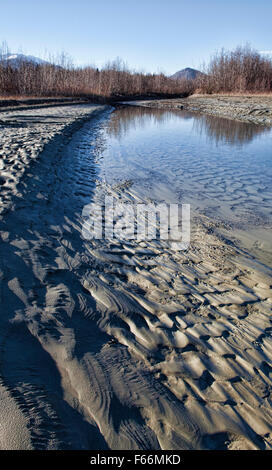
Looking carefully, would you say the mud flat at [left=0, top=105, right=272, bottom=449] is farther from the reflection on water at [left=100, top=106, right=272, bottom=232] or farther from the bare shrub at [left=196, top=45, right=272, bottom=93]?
the bare shrub at [left=196, top=45, right=272, bottom=93]

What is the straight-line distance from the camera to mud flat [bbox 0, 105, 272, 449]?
140cm

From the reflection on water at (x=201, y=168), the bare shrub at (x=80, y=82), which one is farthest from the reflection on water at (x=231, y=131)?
the bare shrub at (x=80, y=82)

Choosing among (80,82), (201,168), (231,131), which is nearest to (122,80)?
(80,82)

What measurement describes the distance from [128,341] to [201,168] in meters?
5.30

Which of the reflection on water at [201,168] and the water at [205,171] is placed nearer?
the water at [205,171]

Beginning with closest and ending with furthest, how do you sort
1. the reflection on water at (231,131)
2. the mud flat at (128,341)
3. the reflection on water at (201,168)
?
the mud flat at (128,341) < the reflection on water at (201,168) < the reflection on water at (231,131)

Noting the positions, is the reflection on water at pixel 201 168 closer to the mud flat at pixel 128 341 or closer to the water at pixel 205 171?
the water at pixel 205 171

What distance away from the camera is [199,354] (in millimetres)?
1863

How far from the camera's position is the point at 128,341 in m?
1.89

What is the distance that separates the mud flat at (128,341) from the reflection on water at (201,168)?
132 cm

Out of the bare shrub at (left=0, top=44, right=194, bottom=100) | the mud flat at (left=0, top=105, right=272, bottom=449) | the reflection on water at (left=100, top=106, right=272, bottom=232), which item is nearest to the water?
the reflection on water at (left=100, top=106, right=272, bottom=232)

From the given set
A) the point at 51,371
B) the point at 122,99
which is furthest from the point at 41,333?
the point at 122,99

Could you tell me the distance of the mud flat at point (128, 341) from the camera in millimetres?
1396

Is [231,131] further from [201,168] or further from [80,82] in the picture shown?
[80,82]
